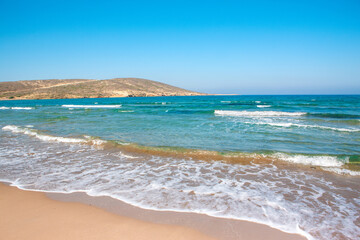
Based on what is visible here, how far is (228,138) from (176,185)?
238 inches

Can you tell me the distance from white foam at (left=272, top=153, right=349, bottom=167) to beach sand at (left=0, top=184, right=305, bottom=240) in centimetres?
444

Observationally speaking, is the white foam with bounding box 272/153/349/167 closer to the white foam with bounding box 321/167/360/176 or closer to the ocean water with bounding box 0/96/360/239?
the ocean water with bounding box 0/96/360/239

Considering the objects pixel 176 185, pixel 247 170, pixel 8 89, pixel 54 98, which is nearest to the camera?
pixel 176 185

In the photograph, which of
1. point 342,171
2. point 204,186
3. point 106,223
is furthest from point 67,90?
point 342,171

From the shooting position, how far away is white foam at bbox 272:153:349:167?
6.58 m

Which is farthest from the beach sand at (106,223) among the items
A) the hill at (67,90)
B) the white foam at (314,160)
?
the hill at (67,90)

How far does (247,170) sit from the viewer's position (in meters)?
6.12

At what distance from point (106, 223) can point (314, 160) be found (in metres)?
6.83

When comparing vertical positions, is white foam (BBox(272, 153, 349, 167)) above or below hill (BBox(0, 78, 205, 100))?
below

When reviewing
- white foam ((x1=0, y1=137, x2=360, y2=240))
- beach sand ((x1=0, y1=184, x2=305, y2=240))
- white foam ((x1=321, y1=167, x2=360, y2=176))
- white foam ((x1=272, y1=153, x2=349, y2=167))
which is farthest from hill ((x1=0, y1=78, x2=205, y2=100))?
white foam ((x1=321, y1=167, x2=360, y2=176))

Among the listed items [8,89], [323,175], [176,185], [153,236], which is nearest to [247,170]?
[323,175]

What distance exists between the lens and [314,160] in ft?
22.5

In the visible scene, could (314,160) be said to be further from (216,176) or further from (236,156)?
(216,176)

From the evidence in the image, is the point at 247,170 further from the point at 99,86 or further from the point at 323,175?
the point at 99,86
